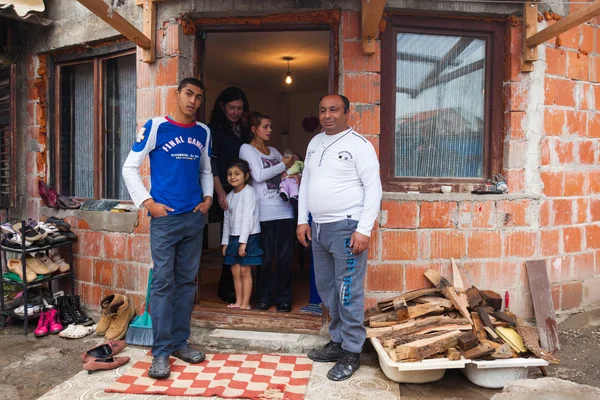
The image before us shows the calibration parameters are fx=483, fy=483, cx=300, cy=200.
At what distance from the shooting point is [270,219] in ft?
15.1

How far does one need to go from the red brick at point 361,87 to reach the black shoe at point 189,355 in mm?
2441

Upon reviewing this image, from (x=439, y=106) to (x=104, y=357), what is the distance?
3608mm

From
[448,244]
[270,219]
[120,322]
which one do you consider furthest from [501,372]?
[120,322]

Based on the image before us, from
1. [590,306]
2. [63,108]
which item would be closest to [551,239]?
[590,306]

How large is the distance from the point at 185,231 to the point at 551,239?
3.30 metres

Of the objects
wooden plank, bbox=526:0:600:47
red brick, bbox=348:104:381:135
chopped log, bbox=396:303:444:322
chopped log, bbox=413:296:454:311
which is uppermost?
wooden plank, bbox=526:0:600:47

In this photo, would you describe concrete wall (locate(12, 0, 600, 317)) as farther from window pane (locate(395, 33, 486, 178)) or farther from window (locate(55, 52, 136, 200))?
window (locate(55, 52, 136, 200))

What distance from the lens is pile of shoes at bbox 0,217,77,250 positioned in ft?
15.2

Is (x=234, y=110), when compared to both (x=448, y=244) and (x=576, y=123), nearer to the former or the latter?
(x=448, y=244)

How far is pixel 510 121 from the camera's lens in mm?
4375

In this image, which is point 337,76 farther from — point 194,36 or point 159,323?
point 159,323

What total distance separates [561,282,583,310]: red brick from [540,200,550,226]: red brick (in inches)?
27.0

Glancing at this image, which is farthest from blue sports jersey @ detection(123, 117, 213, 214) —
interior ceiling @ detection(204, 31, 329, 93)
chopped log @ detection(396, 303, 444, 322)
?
chopped log @ detection(396, 303, 444, 322)

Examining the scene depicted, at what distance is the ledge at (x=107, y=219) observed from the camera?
4.61m
